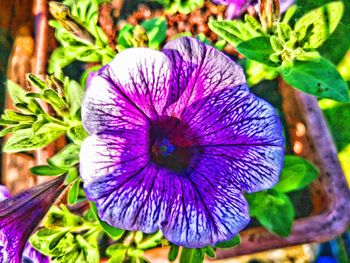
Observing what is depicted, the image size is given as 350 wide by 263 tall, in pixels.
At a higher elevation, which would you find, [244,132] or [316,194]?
[244,132]

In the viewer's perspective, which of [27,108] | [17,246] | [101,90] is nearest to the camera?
[101,90]

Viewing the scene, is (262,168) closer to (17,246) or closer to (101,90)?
(101,90)

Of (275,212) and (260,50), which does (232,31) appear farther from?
(275,212)

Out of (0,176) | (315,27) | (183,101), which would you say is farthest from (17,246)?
(315,27)

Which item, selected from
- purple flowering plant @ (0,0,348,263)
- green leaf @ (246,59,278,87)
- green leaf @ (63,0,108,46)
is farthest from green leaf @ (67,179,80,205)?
green leaf @ (246,59,278,87)

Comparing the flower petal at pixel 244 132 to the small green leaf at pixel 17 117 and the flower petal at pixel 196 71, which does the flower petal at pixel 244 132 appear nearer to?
the flower petal at pixel 196 71

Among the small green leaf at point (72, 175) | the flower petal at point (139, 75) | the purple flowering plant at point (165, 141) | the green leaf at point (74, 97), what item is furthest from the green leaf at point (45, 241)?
the flower petal at point (139, 75)

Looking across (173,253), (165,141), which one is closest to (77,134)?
(165,141)
